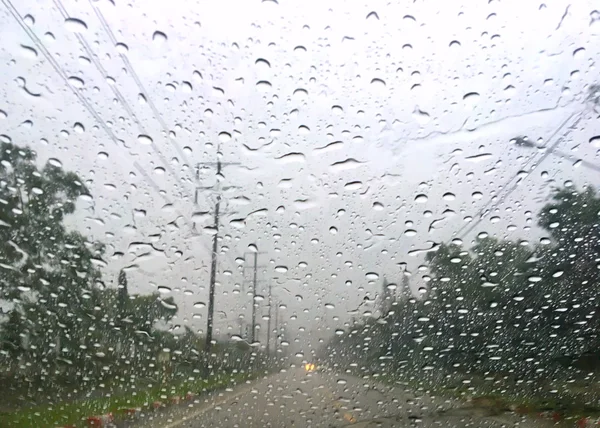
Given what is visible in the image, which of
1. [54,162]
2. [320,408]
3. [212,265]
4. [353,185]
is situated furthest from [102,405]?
[353,185]

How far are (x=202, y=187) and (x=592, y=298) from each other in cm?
399

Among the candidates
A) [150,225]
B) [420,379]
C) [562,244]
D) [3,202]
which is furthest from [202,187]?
[562,244]

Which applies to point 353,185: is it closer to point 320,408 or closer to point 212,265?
point 212,265

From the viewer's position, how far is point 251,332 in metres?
7.57

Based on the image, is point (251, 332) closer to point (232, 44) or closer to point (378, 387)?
point (378, 387)

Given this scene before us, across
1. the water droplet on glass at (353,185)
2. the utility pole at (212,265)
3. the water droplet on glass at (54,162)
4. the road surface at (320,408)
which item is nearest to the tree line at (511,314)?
the road surface at (320,408)

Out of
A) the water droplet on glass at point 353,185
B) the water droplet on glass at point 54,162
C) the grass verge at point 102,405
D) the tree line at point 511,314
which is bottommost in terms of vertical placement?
the grass verge at point 102,405

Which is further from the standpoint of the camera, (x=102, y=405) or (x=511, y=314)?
(x=511, y=314)

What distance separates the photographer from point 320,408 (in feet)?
24.6

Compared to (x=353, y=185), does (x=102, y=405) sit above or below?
below

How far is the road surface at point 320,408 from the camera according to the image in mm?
7035

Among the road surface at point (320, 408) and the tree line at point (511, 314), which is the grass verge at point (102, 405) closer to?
the road surface at point (320, 408)

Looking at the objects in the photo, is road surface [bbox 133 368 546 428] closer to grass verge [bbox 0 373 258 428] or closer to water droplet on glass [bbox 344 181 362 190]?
grass verge [bbox 0 373 258 428]

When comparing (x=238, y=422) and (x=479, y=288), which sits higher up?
(x=479, y=288)
